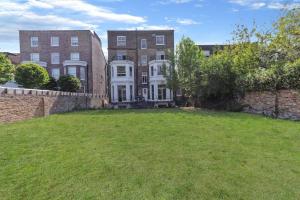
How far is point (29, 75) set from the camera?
22.8 meters

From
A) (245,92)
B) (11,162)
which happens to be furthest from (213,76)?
(11,162)

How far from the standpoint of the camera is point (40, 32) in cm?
3597

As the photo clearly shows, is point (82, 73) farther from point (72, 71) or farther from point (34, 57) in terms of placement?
point (34, 57)

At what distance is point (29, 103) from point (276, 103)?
1325cm

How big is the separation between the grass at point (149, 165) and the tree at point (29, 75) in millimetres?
15780

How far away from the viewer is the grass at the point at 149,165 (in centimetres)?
427

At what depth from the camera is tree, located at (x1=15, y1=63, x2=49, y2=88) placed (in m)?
22.8

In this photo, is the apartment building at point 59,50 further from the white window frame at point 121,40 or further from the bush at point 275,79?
the bush at point 275,79

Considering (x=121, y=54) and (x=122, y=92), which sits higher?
(x=121, y=54)

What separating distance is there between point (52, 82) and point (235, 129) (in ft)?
76.1

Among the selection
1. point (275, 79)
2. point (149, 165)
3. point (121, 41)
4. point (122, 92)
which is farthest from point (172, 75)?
point (149, 165)

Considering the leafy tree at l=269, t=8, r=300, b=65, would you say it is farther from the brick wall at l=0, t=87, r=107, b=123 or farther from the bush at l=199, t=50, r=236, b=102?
the brick wall at l=0, t=87, r=107, b=123

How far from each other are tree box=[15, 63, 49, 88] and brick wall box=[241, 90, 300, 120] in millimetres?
16140

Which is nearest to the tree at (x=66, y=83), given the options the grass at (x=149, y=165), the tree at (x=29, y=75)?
the tree at (x=29, y=75)
